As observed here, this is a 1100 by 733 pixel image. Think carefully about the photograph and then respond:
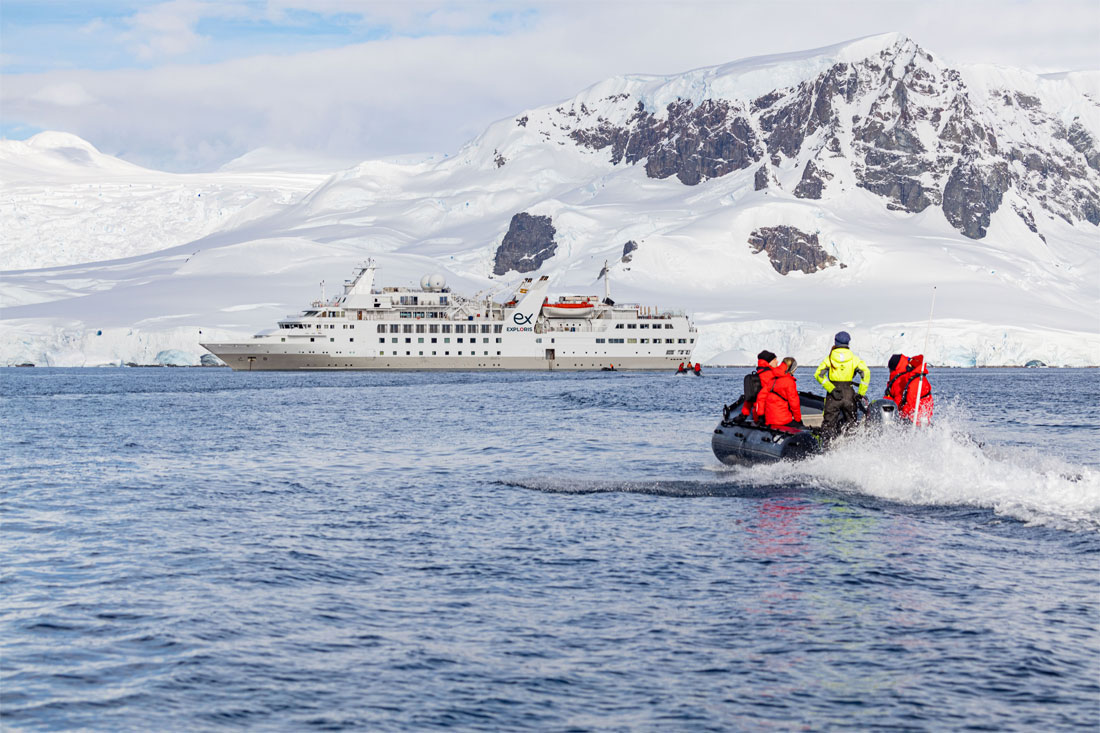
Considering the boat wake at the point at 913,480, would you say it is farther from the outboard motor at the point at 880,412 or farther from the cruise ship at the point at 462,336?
the cruise ship at the point at 462,336

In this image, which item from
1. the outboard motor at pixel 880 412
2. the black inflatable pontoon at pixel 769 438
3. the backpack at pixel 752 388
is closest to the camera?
the outboard motor at pixel 880 412

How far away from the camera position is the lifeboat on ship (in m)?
134

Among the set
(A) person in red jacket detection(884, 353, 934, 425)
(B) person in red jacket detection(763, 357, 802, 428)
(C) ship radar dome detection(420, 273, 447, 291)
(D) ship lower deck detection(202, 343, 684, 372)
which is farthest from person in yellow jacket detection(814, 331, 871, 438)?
(C) ship radar dome detection(420, 273, 447, 291)

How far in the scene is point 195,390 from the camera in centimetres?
8394

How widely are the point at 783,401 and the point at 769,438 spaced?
3.13 feet

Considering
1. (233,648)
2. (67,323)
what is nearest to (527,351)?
(67,323)

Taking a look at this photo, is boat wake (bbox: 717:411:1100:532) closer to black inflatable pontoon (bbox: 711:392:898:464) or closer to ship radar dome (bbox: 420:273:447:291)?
black inflatable pontoon (bbox: 711:392:898:464)

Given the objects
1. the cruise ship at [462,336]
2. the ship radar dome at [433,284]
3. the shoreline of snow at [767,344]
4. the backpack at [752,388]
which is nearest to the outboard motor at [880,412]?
the backpack at [752,388]

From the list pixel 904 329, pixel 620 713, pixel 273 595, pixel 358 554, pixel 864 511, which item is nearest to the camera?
pixel 620 713

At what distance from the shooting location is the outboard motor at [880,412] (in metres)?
25.7

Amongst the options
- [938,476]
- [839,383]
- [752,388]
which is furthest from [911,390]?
[752,388]

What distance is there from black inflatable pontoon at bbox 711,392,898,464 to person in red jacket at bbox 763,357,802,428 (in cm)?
26

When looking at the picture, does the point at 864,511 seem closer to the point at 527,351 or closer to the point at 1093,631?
the point at 1093,631

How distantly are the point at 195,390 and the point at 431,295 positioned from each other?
50.9 metres
